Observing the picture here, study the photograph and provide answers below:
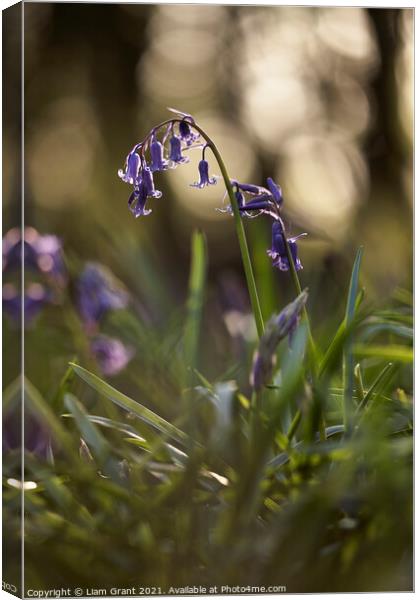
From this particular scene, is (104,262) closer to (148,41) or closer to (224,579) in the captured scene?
(148,41)

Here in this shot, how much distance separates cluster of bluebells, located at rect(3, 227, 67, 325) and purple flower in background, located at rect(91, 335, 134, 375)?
210mm

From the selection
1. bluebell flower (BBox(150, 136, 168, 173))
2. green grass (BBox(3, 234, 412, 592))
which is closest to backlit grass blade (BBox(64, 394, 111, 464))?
green grass (BBox(3, 234, 412, 592))

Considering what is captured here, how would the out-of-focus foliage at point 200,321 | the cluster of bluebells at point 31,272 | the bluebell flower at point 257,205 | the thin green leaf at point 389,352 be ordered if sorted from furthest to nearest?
the cluster of bluebells at point 31,272
the bluebell flower at point 257,205
the thin green leaf at point 389,352
the out-of-focus foliage at point 200,321

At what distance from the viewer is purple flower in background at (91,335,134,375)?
10.8 ft

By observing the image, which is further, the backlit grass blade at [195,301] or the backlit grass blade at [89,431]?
the backlit grass blade at [195,301]

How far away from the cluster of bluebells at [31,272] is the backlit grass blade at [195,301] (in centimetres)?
40

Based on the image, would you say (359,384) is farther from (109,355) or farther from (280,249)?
(109,355)

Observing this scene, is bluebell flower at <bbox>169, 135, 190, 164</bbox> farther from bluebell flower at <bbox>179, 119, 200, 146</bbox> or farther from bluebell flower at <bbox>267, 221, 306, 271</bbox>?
bluebell flower at <bbox>267, 221, 306, 271</bbox>

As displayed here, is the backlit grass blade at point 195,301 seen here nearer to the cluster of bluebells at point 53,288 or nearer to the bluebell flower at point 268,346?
the cluster of bluebells at point 53,288

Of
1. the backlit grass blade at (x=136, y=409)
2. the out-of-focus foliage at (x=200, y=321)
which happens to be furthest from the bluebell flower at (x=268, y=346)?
the backlit grass blade at (x=136, y=409)

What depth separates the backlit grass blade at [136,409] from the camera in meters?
2.69

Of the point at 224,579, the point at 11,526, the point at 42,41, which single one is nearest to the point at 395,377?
the point at 224,579

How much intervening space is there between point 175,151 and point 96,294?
0.68 m

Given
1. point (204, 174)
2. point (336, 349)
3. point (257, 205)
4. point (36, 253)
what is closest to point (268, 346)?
point (336, 349)
